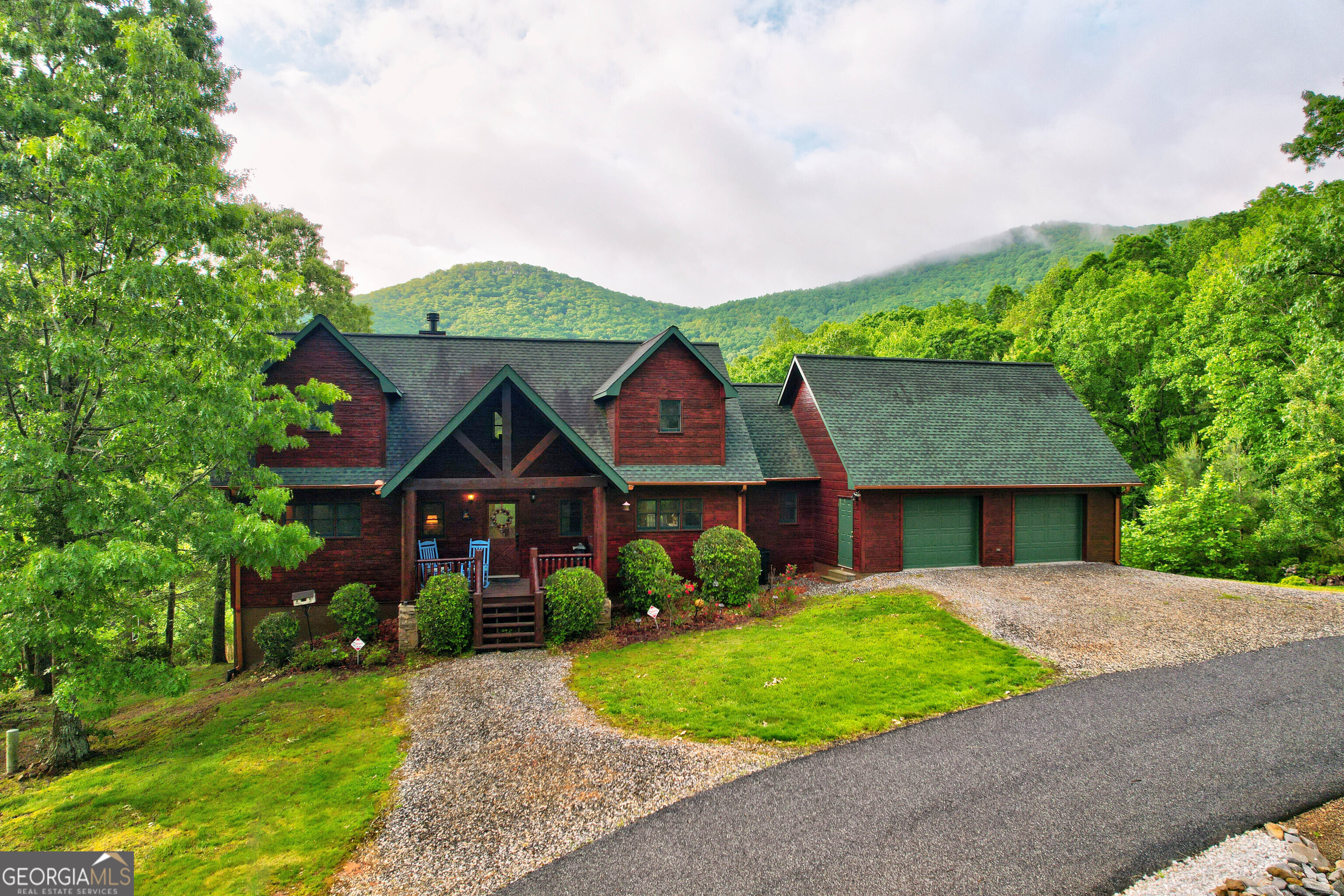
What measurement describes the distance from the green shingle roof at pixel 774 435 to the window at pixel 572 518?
5322 millimetres

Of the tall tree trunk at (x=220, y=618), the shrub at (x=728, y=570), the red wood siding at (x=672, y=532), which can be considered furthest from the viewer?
the tall tree trunk at (x=220, y=618)

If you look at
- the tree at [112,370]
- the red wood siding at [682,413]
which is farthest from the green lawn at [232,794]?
the red wood siding at [682,413]

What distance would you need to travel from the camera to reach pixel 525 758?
7492 millimetres

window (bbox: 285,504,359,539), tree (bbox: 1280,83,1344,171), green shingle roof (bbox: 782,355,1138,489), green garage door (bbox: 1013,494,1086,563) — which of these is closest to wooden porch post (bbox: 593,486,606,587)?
window (bbox: 285,504,359,539)

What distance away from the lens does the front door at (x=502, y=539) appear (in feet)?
49.4

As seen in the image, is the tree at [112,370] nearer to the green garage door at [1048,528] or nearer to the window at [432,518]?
the window at [432,518]

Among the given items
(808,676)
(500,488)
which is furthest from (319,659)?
(808,676)

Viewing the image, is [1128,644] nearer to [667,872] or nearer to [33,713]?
[667,872]

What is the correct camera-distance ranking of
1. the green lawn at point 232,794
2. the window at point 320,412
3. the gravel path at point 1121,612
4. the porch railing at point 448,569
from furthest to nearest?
1. the window at point 320,412
2. the porch railing at point 448,569
3. the gravel path at point 1121,612
4. the green lawn at point 232,794

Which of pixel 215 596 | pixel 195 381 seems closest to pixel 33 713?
pixel 215 596

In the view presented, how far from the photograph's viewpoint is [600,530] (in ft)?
45.0

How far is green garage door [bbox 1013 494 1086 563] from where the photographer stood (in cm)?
1769

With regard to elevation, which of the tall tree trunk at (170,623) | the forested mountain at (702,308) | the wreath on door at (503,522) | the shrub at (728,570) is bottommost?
the tall tree trunk at (170,623)

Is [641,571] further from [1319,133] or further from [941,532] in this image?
[1319,133]
